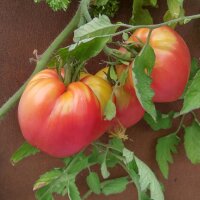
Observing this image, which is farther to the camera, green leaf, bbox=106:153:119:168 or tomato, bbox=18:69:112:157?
green leaf, bbox=106:153:119:168

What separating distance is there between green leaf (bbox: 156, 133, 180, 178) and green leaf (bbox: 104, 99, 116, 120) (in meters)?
0.18

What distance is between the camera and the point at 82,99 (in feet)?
1.31

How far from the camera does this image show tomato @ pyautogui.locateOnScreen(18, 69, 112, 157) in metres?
0.40

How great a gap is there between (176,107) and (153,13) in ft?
0.45

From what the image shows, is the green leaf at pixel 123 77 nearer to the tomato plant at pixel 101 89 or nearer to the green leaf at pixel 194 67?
the tomato plant at pixel 101 89

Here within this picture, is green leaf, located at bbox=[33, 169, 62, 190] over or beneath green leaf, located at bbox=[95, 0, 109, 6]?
beneath

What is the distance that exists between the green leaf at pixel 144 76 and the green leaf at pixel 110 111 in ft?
0.11

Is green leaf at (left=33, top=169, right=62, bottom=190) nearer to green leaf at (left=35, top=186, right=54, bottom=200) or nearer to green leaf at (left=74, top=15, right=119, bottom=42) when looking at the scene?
green leaf at (left=35, top=186, right=54, bottom=200)

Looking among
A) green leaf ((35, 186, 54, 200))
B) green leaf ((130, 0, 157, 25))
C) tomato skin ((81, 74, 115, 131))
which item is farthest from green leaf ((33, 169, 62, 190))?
green leaf ((130, 0, 157, 25))

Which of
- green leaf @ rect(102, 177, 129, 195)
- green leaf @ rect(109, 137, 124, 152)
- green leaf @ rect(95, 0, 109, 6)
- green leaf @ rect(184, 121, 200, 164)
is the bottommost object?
green leaf @ rect(102, 177, 129, 195)

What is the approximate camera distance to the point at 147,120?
556 millimetres

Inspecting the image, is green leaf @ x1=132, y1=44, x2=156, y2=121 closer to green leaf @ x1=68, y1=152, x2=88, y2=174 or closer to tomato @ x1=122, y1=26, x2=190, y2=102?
tomato @ x1=122, y1=26, x2=190, y2=102

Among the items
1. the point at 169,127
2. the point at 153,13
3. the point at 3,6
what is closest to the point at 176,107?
the point at 169,127

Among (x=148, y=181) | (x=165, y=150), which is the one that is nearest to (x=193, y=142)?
(x=165, y=150)
